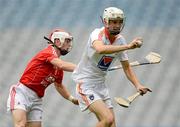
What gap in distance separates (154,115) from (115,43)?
92.8 inches

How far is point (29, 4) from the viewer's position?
9578mm

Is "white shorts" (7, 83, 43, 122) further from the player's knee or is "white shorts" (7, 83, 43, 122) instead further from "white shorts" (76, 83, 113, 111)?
the player's knee

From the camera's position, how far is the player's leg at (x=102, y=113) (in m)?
5.33

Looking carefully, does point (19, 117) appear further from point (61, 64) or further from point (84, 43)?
point (84, 43)

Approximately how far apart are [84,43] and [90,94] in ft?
10.9

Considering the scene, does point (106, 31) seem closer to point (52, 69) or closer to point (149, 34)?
point (52, 69)

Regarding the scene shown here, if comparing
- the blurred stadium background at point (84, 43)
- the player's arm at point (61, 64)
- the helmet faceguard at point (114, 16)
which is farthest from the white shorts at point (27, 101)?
the blurred stadium background at point (84, 43)

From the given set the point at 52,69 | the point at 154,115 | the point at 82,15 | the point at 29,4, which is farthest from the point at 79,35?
the point at 52,69

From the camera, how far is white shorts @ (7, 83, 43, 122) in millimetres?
5625

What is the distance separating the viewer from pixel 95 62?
216 inches

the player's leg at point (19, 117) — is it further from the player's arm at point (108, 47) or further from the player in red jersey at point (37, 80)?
the player's arm at point (108, 47)

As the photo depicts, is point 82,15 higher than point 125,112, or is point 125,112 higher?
point 82,15

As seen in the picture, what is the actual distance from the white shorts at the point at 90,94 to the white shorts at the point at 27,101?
36 cm

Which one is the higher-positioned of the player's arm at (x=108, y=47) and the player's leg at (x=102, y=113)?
the player's arm at (x=108, y=47)
